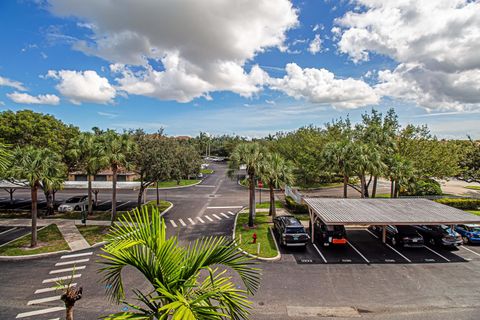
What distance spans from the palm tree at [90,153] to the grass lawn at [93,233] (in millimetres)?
4784

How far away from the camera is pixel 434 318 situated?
1104 centimetres

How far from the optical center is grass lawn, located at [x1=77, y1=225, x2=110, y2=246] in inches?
778

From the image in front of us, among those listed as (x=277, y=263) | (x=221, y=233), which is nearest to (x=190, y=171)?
(x=221, y=233)

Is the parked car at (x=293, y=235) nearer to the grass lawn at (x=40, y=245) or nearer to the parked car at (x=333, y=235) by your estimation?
the parked car at (x=333, y=235)

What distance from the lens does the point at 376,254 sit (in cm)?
1764

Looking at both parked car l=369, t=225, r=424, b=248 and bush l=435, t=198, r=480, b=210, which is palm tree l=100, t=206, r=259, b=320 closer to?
parked car l=369, t=225, r=424, b=248

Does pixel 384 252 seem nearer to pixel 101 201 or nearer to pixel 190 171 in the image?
pixel 190 171

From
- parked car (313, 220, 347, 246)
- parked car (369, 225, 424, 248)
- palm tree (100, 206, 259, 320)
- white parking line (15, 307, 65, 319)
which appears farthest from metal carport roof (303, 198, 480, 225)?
white parking line (15, 307, 65, 319)

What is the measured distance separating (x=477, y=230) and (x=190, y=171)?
24.2m

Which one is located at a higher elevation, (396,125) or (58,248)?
(396,125)

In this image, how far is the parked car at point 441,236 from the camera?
18.3 m

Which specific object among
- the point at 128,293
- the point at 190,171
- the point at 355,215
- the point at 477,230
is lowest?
the point at 128,293

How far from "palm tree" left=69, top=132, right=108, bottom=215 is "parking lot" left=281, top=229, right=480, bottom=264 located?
1614 cm

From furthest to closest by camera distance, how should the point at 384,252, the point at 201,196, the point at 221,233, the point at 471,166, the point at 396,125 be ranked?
the point at 471,166
the point at 201,196
the point at 396,125
the point at 221,233
the point at 384,252
